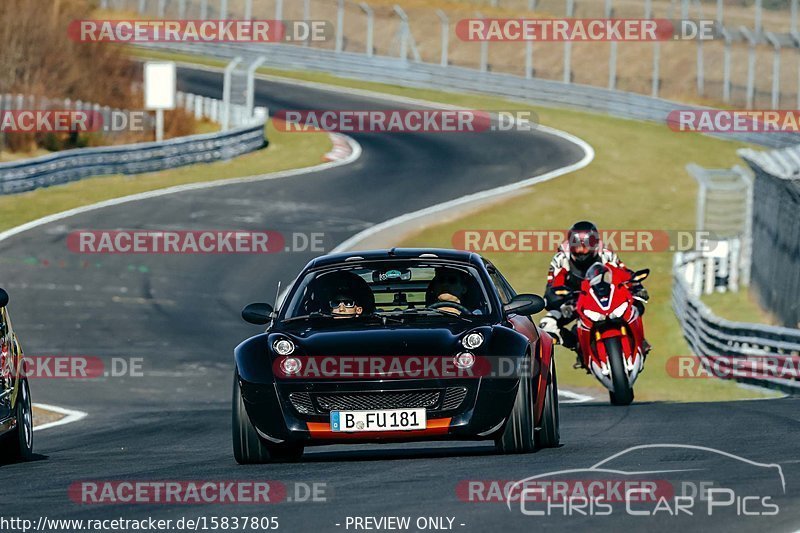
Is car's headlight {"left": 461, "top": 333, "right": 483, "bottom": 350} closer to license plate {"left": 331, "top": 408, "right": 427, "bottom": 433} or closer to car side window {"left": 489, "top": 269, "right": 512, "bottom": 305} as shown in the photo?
license plate {"left": 331, "top": 408, "right": 427, "bottom": 433}

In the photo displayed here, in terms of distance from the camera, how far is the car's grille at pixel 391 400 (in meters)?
9.34

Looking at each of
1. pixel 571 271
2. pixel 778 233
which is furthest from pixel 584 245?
pixel 778 233

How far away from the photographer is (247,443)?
977cm

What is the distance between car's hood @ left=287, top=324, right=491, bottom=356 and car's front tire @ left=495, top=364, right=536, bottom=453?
44 cm

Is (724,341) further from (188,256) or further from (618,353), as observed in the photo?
(188,256)

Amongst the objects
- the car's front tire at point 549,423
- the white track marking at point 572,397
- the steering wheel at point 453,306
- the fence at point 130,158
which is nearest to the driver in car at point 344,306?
the steering wheel at point 453,306

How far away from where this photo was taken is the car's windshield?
33.8 ft

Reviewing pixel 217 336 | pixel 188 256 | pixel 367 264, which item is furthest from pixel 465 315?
pixel 188 256

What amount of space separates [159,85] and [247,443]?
32126mm

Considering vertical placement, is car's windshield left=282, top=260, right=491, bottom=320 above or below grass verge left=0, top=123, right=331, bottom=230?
above

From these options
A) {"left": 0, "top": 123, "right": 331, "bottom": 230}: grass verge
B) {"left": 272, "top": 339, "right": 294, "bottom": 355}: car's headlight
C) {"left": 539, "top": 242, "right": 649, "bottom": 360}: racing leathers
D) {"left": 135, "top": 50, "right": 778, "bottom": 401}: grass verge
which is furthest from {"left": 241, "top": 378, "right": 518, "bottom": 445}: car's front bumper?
{"left": 0, "top": 123, "right": 331, "bottom": 230}: grass verge

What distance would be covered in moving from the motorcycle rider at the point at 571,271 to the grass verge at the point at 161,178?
16762 mm

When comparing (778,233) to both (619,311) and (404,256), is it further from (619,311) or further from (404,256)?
(404,256)

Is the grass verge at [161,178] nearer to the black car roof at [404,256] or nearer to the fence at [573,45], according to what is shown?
the fence at [573,45]
